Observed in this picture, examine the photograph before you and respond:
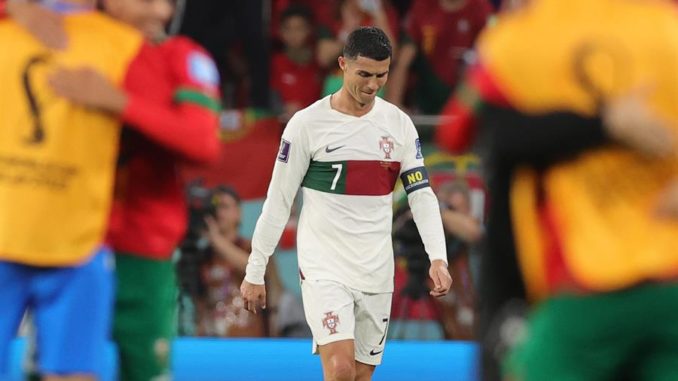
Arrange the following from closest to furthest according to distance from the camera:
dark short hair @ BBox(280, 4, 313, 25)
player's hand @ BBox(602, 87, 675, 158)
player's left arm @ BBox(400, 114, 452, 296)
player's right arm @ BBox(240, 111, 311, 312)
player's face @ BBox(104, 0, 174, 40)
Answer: player's hand @ BBox(602, 87, 675, 158) < player's face @ BBox(104, 0, 174, 40) < player's right arm @ BBox(240, 111, 311, 312) < player's left arm @ BBox(400, 114, 452, 296) < dark short hair @ BBox(280, 4, 313, 25)

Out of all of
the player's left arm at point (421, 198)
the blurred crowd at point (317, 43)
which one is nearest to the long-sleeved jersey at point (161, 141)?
the player's left arm at point (421, 198)

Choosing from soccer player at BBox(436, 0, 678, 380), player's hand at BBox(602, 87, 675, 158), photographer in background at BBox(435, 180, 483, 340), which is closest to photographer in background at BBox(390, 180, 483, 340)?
photographer in background at BBox(435, 180, 483, 340)

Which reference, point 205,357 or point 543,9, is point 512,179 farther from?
point 205,357

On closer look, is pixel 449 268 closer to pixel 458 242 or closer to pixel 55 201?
pixel 458 242

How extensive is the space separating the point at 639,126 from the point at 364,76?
3.25m

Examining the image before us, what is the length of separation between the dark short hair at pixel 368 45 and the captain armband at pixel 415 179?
0.56m

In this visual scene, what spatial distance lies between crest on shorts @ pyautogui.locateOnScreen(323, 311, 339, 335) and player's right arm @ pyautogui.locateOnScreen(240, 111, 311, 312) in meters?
0.37

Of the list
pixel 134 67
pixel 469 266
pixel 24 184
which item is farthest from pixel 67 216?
pixel 469 266

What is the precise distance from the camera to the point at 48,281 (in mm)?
4352

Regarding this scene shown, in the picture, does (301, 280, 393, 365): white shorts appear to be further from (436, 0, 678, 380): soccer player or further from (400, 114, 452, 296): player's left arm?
(436, 0, 678, 380): soccer player

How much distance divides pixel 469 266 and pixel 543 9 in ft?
20.5

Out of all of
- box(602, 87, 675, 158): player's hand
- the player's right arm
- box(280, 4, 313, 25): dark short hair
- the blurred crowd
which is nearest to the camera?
box(602, 87, 675, 158): player's hand

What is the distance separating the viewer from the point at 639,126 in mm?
3395

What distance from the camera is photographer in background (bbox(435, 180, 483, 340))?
9766 mm
